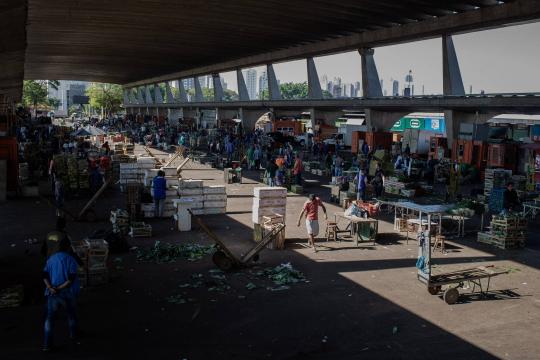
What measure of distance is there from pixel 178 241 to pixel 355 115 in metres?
48.1

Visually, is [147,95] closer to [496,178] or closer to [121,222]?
[496,178]

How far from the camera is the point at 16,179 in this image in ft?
73.8

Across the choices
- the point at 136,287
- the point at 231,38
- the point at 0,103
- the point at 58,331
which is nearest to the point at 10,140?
the point at 0,103

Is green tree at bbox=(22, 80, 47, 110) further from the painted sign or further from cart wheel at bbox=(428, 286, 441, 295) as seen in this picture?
cart wheel at bbox=(428, 286, 441, 295)

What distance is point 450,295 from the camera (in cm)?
A: 1063

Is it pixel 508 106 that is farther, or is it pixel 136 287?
pixel 508 106

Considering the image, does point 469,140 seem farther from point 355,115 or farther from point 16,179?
point 355,115

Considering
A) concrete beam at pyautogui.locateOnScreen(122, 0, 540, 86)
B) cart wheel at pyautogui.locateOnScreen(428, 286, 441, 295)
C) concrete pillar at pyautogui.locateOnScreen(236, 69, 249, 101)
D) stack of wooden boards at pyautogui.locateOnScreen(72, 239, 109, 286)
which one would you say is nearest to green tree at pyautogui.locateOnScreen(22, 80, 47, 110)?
concrete pillar at pyautogui.locateOnScreen(236, 69, 249, 101)

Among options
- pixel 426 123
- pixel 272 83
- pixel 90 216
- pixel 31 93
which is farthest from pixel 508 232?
pixel 31 93

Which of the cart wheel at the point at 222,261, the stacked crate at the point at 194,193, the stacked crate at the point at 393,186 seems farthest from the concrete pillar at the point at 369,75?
the cart wheel at the point at 222,261

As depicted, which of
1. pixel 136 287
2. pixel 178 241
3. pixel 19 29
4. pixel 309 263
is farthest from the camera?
pixel 19 29

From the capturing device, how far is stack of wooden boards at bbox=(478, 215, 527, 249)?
1565 cm

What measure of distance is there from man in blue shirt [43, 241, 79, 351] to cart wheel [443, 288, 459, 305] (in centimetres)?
706

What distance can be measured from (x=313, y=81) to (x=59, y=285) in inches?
1628
